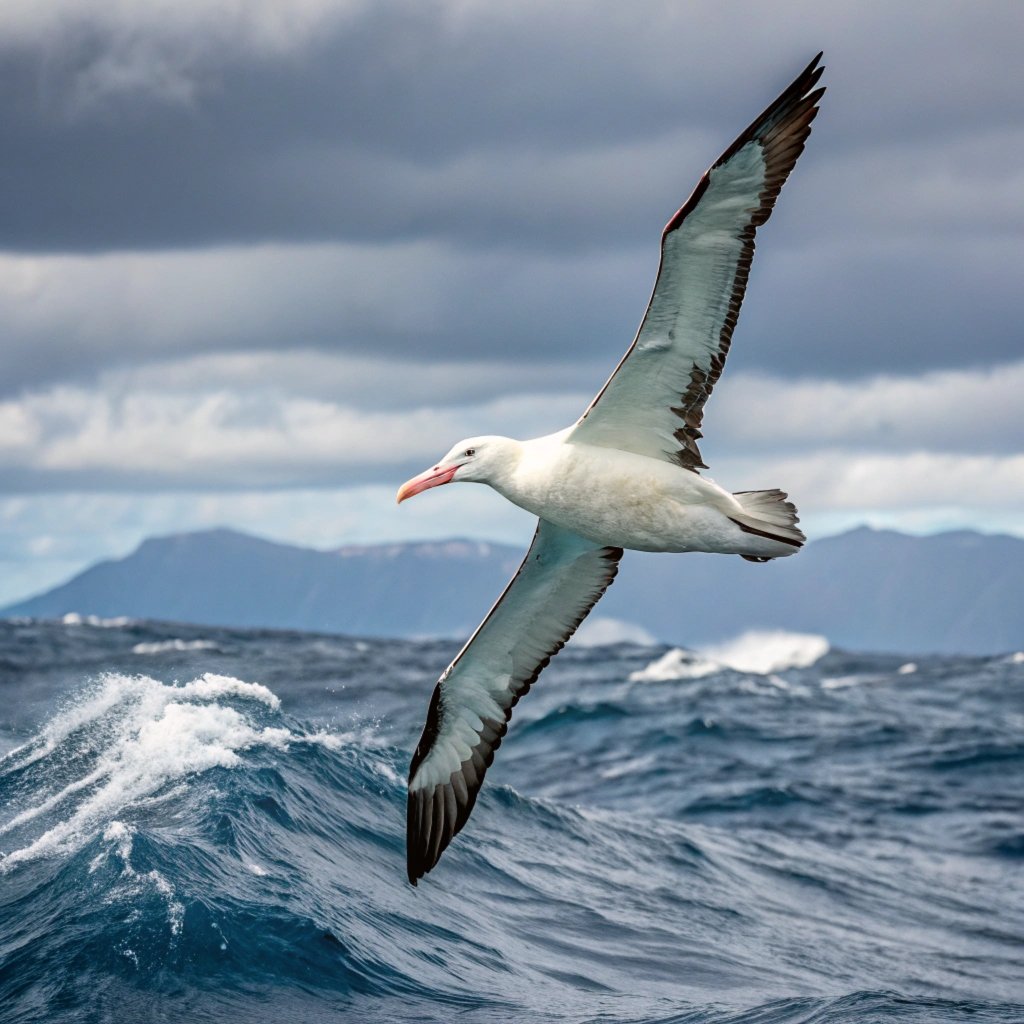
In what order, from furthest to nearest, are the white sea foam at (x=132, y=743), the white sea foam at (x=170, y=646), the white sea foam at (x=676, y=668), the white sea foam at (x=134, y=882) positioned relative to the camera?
the white sea foam at (x=170, y=646), the white sea foam at (x=676, y=668), the white sea foam at (x=132, y=743), the white sea foam at (x=134, y=882)

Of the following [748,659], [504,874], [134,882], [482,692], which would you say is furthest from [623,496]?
[748,659]

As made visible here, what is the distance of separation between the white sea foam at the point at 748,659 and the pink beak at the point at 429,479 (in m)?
29.5

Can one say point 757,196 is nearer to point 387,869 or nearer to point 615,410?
point 615,410

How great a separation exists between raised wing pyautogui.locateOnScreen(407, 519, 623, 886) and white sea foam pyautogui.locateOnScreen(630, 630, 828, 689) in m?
27.4

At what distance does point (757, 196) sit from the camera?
11086mm

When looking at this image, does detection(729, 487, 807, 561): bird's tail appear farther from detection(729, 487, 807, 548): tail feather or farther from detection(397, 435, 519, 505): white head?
detection(397, 435, 519, 505): white head

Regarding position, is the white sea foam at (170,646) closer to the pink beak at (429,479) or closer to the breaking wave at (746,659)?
the breaking wave at (746,659)

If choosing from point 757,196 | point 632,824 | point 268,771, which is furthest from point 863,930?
point 757,196

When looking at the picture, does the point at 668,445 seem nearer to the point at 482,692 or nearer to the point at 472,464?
the point at 472,464

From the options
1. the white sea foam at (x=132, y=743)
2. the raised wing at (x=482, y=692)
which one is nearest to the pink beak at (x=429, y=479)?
the raised wing at (x=482, y=692)

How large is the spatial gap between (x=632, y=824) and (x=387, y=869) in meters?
6.30

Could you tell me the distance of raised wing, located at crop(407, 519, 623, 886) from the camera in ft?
46.1

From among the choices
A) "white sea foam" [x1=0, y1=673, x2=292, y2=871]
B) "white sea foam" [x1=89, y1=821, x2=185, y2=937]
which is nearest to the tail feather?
"white sea foam" [x1=89, y1=821, x2=185, y2=937]

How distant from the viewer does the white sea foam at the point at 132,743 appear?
15516 mm
